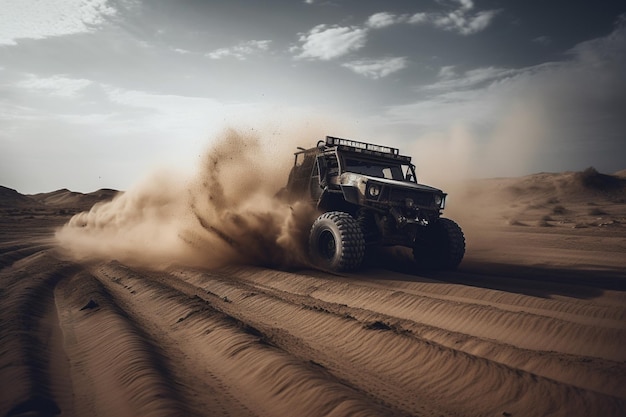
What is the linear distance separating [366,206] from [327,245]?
1.17 metres

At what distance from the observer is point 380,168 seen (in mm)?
9289

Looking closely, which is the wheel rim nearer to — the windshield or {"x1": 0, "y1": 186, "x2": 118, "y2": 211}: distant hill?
the windshield

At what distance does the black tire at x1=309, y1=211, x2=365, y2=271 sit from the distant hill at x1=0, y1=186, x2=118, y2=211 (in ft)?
135

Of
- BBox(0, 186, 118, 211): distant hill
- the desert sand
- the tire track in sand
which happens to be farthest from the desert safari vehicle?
BBox(0, 186, 118, 211): distant hill

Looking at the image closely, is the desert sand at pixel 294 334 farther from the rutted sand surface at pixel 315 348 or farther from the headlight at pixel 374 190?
the headlight at pixel 374 190

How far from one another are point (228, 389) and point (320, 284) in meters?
3.69

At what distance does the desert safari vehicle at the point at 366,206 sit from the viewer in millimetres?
7547

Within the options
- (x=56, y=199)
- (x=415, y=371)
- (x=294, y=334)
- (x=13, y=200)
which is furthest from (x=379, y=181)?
(x=56, y=199)

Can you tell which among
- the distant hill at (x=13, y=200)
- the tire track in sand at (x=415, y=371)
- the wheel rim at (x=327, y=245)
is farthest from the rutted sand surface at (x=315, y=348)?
the distant hill at (x=13, y=200)

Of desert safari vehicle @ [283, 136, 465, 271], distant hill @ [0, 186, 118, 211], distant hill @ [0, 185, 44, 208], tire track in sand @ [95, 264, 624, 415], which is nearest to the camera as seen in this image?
tire track in sand @ [95, 264, 624, 415]

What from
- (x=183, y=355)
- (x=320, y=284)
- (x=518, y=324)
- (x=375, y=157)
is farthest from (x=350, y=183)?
(x=183, y=355)

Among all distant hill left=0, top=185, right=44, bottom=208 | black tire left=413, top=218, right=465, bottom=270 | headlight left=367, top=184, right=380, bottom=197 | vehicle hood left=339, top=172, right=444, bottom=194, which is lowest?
black tire left=413, top=218, right=465, bottom=270

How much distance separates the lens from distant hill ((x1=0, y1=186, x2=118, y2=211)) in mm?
44250

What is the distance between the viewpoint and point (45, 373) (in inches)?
132
